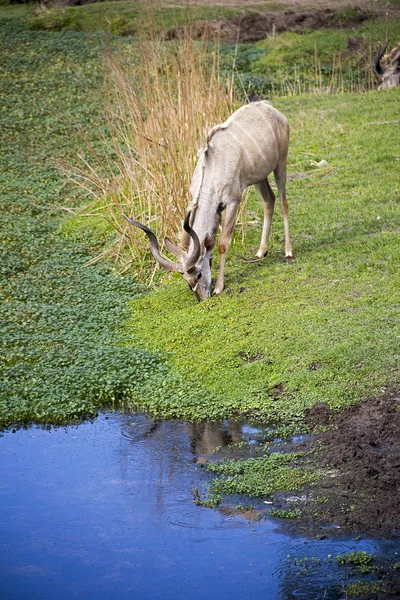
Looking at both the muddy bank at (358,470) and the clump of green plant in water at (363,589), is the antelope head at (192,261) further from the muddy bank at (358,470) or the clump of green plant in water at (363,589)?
the clump of green plant in water at (363,589)

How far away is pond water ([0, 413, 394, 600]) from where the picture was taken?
452cm

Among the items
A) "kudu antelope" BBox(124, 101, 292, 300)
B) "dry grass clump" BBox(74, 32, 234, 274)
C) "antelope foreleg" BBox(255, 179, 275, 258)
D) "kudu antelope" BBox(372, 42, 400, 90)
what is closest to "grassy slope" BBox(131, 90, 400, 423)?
"antelope foreleg" BBox(255, 179, 275, 258)

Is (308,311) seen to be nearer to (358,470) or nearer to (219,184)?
(219,184)

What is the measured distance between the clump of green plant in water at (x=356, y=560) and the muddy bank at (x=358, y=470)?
0.25 m

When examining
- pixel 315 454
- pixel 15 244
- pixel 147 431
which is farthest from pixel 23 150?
pixel 315 454

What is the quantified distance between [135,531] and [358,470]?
1413mm

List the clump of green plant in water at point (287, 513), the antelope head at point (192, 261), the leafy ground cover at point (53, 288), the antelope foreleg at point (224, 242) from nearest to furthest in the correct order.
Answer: the clump of green plant in water at point (287, 513) < the leafy ground cover at point (53, 288) < the antelope head at point (192, 261) < the antelope foreleg at point (224, 242)

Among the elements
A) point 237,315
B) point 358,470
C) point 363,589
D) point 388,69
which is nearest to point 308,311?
point 237,315

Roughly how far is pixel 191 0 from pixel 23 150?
8.85m

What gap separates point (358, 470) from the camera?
5.30 m

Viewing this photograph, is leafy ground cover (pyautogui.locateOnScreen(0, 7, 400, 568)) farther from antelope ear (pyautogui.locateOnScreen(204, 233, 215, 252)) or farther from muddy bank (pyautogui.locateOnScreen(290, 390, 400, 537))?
antelope ear (pyautogui.locateOnScreen(204, 233, 215, 252))

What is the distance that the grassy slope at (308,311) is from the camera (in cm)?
641

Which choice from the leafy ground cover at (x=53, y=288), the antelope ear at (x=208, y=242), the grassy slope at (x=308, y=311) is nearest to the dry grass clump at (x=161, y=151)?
the leafy ground cover at (x=53, y=288)

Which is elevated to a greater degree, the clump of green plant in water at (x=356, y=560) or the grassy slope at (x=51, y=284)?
the clump of green plant in water at (x=356, y=560)
